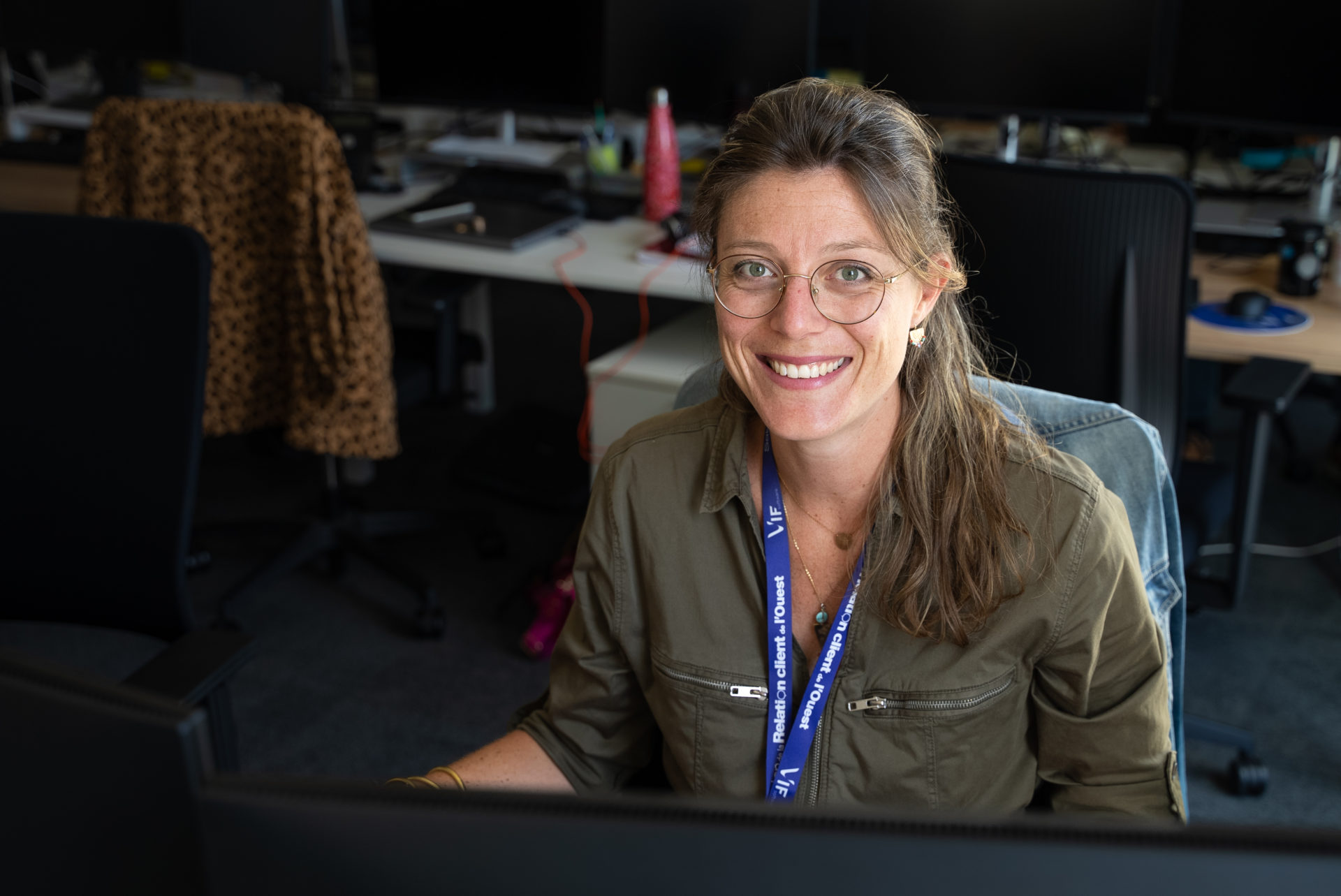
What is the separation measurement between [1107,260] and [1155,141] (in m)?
1.45

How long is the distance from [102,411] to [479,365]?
6.12 feet

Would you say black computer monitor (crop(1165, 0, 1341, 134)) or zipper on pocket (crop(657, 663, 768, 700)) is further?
black computer monitor (crop(1165, 0, 1341, 134))

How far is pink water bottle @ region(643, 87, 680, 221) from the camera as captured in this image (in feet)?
8.68

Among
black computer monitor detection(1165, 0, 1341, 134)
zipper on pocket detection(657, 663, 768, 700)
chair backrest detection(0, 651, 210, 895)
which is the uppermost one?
black computer monitor detection(1165, 0, 1341, 134)

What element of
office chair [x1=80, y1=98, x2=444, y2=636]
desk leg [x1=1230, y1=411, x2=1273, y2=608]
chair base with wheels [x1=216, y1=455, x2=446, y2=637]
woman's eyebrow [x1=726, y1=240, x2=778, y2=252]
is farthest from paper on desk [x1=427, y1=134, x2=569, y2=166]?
woman's eyebrow [x1=726, y1=240, x2=778, y2=252]

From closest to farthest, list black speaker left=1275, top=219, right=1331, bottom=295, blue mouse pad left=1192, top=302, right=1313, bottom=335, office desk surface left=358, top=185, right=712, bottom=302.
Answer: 1. blue mouse pad left=1192, top=302, right=1313, bottom=335
2. black speaker left=1275, top=219, right=1331, bottom=295
3. office desk surface left=358, top=185, right=712, bottom=302

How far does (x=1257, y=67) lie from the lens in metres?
2.46

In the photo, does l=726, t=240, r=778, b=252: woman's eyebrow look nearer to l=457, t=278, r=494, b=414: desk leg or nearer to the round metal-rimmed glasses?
the round metal-rimmed glasses

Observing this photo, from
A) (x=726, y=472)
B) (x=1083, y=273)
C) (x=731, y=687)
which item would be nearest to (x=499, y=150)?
(x=1083, y=273)

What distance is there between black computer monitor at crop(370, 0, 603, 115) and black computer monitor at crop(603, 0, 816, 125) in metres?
0.07

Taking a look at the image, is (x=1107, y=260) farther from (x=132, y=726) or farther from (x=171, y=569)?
(x=132, y=726)

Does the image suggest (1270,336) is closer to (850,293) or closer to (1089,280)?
(1089,280)

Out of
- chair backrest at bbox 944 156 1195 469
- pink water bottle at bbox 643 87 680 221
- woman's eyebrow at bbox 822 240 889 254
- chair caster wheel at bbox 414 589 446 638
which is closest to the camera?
woman's eyebrow at bbox 822 240 889 254

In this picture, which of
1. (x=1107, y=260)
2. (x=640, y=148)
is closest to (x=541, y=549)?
(x=640, y=148)
